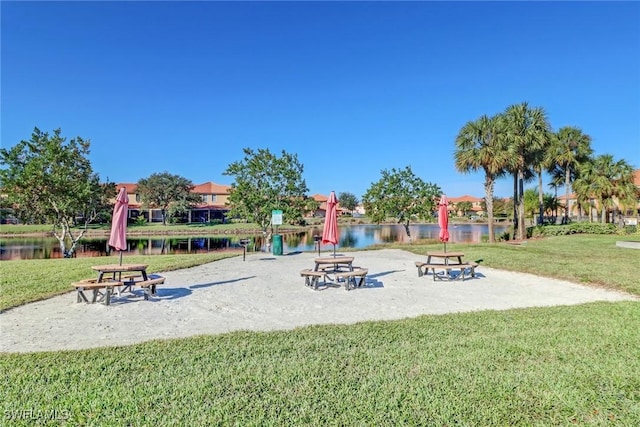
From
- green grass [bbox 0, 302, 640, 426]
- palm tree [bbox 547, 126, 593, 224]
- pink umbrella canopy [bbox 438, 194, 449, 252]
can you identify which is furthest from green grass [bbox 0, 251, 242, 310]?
palm tree [bbox 547, 126, 593, 224]

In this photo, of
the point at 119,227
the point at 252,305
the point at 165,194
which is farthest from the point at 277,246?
the point at 165,194

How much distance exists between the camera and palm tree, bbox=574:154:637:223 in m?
29.9

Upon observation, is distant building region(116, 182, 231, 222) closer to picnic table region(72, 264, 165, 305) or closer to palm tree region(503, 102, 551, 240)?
palm tree region(503, 102, 551, 240)

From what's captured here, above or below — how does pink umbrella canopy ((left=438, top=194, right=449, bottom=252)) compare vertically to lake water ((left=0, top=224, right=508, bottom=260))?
above

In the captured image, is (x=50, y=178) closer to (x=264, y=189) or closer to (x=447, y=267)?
(x=264, y=189)

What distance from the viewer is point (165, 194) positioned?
54.8m

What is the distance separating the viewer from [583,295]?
24.8 ft

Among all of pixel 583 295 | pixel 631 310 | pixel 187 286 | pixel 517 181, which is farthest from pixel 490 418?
pixel 517 181

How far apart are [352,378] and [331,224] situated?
6282 mm

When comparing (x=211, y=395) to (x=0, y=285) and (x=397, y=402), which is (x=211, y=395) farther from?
(x=0, y=285)

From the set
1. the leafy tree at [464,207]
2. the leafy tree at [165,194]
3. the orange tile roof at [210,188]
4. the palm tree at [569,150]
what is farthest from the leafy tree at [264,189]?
the leafy tree at [464,207]

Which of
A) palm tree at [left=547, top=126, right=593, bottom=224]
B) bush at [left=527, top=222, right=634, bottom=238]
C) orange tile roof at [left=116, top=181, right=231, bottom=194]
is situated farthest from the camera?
orange tile roof at [left=116, top=181, right=231, bottom=194]

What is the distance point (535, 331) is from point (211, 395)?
4150mm

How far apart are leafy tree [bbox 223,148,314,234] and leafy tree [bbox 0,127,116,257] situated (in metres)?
7.67
